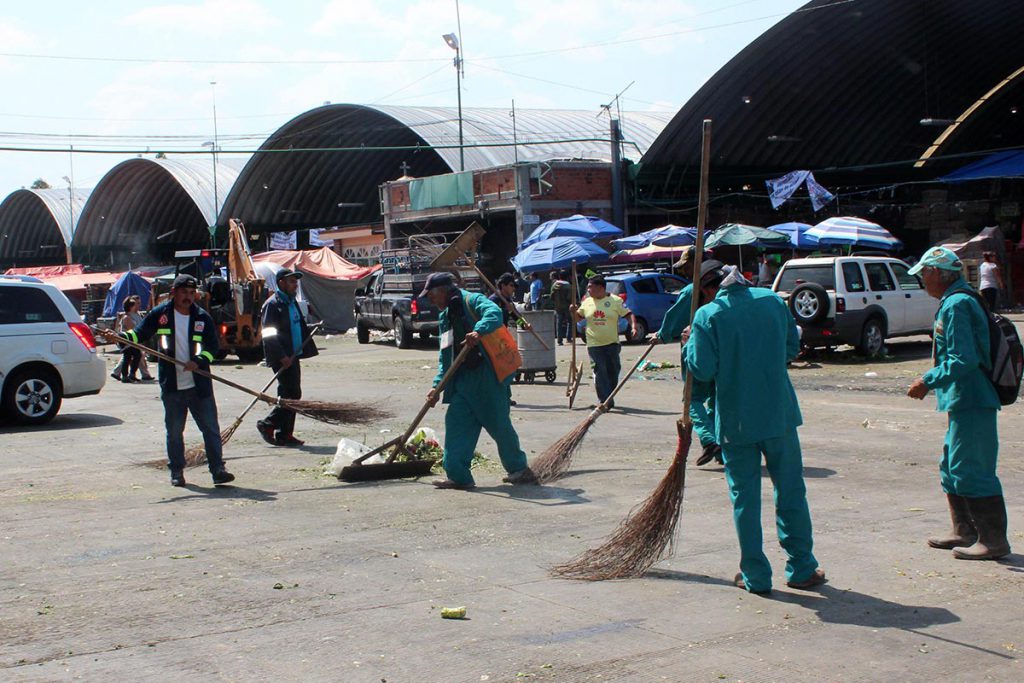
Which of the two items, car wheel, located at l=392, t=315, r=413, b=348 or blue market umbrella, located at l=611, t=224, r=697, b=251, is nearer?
car wheel, located at l=392, t=315, r=413, b=348

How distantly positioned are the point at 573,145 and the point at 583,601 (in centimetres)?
4135

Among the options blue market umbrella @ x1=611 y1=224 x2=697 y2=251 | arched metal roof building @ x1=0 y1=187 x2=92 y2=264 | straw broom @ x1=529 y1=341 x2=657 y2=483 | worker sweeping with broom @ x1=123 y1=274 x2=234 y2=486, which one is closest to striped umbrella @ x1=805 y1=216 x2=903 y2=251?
blue market umbrella @ x1=611 y1=224 x2=697 y2=251

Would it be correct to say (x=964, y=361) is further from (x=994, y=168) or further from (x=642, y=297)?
(x=994, y=168)

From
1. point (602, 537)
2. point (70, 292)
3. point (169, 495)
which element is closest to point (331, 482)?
point (169, 495)

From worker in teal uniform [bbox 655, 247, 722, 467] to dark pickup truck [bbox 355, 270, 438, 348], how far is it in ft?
Result: 57.6

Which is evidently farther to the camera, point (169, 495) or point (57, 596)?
Answer: point (169, 495)

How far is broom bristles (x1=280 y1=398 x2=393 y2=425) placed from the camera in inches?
447

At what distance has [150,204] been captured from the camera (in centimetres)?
6162

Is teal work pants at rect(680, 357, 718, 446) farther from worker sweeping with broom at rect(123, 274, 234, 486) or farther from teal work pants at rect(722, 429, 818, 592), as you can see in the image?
worker sweeping with broom at rect(123, 274, 234, 486)

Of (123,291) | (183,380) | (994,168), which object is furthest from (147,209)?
(183,380)

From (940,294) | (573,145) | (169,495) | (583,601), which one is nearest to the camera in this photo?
(583,601)

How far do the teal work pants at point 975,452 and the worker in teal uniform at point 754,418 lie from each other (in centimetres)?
117

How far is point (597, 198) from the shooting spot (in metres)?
37.9

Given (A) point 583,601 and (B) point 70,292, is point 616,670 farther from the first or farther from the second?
(B) point 70,292
